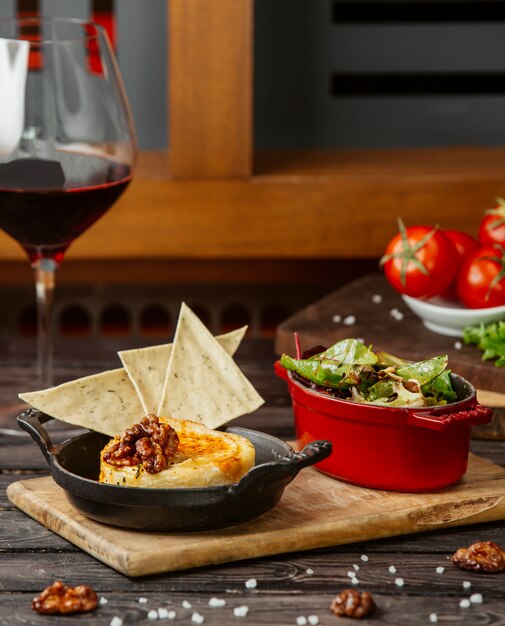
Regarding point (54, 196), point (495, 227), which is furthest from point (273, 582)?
point (495, 227)

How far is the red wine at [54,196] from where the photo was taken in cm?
149

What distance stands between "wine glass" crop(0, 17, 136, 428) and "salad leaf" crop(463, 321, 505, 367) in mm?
586

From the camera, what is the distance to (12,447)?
153cm

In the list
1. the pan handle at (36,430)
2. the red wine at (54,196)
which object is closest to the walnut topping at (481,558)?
the pan handle at (36,430)

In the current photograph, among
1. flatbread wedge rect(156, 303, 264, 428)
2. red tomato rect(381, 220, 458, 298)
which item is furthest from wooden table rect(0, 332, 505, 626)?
red tomato rect(381, 220, 458, 298)

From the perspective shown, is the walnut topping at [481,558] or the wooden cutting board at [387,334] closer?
the walnut topping at [481,558]

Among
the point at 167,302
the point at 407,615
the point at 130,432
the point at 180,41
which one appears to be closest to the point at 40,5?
the point at 180,41

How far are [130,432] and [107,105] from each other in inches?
22.3

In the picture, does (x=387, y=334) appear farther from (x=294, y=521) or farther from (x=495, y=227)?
(x=294, y=521)

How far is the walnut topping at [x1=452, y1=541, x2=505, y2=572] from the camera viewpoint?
1093 mm

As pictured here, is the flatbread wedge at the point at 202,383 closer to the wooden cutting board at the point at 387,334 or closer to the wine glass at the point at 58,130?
the wine glass at the point at 58,130

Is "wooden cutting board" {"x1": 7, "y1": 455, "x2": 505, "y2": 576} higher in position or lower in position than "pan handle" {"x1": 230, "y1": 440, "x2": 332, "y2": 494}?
lower

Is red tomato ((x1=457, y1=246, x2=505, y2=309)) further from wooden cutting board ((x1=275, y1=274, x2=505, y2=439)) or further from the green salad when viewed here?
the green salad

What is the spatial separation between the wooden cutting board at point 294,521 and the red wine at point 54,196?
1.32 feet
